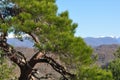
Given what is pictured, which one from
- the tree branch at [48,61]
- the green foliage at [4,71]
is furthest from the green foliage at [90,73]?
the green foliage at [4,71]

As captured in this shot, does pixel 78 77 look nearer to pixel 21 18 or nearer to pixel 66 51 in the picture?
pixel 66 51

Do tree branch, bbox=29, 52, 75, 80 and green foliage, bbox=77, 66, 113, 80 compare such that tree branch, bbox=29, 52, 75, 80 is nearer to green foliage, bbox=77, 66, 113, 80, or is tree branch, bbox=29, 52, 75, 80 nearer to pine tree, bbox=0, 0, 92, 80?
pine tree, bbox=0, 0, 92, 80

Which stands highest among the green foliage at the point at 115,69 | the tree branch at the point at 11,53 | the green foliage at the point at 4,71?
the green foliage at the point at 115,69

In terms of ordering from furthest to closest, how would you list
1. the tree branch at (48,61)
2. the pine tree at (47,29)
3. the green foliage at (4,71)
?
the green foliage at (4,71), the tree branch at (48,61), the pine tree at (47,29)

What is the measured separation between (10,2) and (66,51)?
12.5 ft

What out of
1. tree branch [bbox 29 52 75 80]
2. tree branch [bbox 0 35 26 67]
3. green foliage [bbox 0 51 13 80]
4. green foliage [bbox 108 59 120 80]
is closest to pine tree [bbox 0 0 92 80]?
tree branch [bbox 0 35 26 67]

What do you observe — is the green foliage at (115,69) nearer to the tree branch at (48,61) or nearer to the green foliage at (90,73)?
the tree branch at (48,61)

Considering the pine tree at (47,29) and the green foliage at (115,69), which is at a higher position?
the green foliage at (115,69)

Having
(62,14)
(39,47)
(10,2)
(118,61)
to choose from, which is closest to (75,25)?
(62,14)

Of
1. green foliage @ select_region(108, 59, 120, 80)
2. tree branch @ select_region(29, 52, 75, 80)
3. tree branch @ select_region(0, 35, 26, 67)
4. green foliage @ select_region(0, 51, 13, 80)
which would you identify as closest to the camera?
tree branch @ select_region(0, 35, 26, 67)

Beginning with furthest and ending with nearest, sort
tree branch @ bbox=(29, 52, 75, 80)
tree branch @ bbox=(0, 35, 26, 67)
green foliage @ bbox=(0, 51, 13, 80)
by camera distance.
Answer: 1. green foliage @ bbox=(0, 51, 13, 80)
2. tree branch @ bbox=(29, 52, 75, 80)
3. tree branch @ bbox=(0, 35, 26, 67)

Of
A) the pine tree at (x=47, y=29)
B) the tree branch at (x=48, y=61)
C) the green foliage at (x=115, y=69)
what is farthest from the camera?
the green foliage at (x=115, y=69)

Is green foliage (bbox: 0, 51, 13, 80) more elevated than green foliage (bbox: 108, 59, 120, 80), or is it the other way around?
green foliage (bbox: 108, 59, 120, 80)

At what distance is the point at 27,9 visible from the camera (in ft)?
A: 61.5
